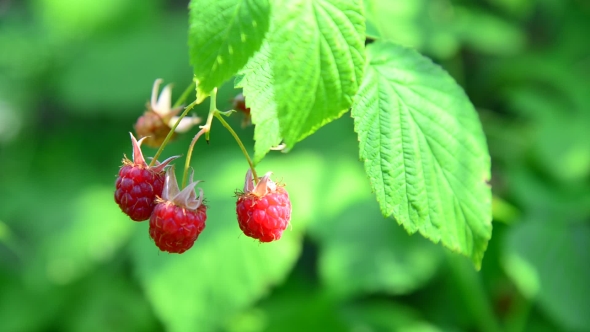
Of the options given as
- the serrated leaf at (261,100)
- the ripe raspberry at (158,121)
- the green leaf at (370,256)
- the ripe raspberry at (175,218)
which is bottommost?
the green leaf at (370,256)

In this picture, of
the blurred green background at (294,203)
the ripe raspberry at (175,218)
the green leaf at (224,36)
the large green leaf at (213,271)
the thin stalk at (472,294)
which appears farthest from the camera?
the thin stalk at (472,294)

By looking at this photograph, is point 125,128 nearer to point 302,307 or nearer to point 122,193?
point 302,307

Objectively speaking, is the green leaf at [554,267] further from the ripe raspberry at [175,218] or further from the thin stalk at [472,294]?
the ripe raspberry at [175,218]

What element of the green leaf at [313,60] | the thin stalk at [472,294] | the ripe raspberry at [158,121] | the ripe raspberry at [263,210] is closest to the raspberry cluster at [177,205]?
the ripe raspberry at [263,210]

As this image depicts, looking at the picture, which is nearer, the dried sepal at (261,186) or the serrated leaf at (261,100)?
the serrated leaf at (261,100)

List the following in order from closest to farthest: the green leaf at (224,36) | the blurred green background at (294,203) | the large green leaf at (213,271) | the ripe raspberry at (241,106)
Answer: the green leaf at (224,36), the ripe raspberry at (241,106), the large green leaf at (213,271), the blurred green background at (294,203)

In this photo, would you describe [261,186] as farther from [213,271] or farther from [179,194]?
[213,271]

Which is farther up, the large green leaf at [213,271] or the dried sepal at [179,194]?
the dried sepal at [179,194]
